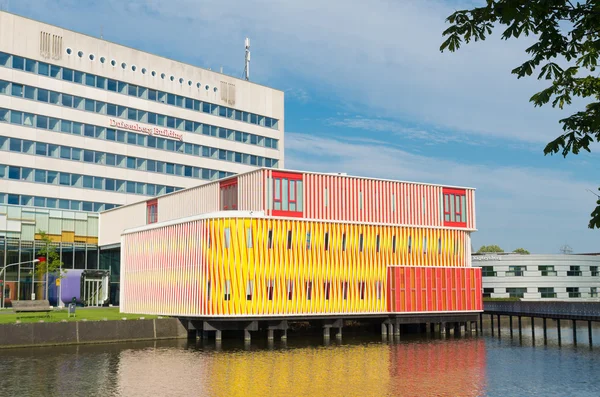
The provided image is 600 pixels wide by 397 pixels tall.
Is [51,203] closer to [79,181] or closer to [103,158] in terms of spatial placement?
[79,181]

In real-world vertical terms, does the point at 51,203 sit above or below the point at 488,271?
above

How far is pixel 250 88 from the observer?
342ft

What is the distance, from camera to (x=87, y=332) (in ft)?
159

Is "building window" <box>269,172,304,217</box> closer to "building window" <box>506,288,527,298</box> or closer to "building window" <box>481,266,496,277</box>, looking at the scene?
"building window" <box>481,266,496,277</box>

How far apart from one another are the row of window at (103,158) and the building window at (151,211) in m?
18.9

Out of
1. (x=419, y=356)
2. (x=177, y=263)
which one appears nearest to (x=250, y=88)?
(x=177, y=263)

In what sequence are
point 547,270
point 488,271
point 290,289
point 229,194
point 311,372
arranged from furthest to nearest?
point 488,271
point 547,270
point 229,194
point 290,289
point 311,372

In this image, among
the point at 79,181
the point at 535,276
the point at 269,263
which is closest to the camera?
the point at 269,263

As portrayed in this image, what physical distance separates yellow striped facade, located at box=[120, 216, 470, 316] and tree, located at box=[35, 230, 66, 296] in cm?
858

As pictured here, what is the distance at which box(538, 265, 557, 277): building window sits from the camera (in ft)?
346

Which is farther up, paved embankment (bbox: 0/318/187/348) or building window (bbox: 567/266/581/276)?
building window (bbox: 567/266/581/276)

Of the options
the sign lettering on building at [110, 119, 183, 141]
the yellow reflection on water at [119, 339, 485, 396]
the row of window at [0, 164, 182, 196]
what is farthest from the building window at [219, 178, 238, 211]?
the sign lettering on building at [110, 119, 183, 141]

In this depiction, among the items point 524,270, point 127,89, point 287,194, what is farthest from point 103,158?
point 524,270

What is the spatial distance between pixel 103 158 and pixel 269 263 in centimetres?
4122
